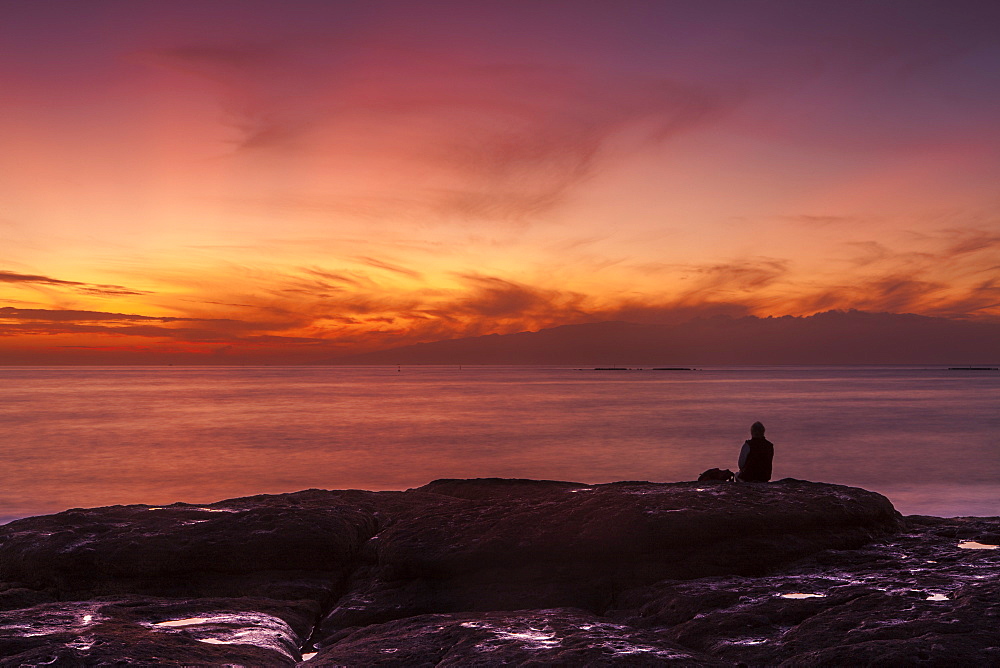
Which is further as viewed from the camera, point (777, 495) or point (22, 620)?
point (777, 495)

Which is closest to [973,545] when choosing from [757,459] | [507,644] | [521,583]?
[757,459]

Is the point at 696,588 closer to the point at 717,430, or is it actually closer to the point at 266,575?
the point at 266,575

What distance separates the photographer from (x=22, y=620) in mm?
6254

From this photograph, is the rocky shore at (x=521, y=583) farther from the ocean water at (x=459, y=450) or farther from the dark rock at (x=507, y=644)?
the ocean water at (x=459, y=450)

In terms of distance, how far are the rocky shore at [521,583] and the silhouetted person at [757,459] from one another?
1.25 metres

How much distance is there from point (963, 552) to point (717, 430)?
37464 millimetres

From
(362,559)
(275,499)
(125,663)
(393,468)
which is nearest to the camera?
(125,663)

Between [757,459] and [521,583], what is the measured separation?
6.22 metres

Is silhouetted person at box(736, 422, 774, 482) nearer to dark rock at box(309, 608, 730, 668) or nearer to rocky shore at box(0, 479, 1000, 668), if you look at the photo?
rocky shore at box(0, 479, 1000, 668)

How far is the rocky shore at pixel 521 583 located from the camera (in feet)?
18.5

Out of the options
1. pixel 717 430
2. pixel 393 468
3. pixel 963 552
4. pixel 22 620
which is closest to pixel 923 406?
pixel 717 430

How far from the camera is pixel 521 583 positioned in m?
8.24

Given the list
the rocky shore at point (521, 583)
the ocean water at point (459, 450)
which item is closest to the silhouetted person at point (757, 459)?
the rocky shore at point (521, 583)

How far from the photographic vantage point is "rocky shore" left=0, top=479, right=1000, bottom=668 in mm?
5625
